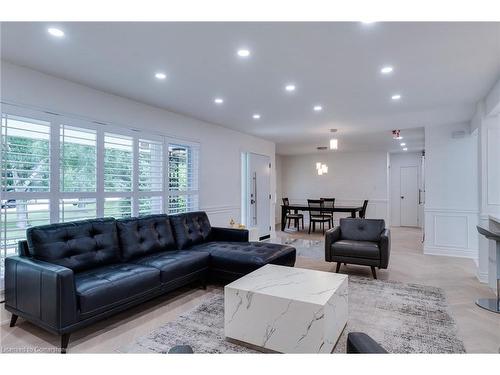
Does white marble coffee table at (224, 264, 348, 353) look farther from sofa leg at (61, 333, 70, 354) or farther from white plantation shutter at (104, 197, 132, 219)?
white plantation shutter at (104, 197, 132, 219)

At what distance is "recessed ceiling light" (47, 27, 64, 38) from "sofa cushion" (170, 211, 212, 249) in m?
2.44

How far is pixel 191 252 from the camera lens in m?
3.58

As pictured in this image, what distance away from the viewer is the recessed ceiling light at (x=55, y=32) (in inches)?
86.1

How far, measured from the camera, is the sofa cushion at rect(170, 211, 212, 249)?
13.0 feet

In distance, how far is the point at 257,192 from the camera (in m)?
6.92

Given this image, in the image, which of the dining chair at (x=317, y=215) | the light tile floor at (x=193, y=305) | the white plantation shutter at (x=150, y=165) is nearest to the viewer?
the light tile floor at (x=193, y=305)

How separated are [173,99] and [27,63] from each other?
1622 mm

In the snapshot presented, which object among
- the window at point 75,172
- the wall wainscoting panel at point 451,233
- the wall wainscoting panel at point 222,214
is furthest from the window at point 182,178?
the wall wainscoting panel at point 451,233

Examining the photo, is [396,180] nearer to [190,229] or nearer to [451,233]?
[451,233]

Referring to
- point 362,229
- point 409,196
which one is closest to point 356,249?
point 362,229

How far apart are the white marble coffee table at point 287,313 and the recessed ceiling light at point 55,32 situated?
2394mm

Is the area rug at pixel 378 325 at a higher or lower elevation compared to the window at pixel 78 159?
lower

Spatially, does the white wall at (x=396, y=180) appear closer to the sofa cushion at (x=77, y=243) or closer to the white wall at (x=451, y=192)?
the white wall at (x=451, y=192)
